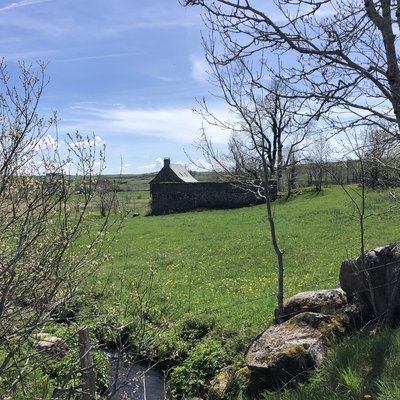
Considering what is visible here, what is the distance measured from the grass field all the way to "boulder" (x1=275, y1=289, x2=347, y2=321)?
1.00 metres

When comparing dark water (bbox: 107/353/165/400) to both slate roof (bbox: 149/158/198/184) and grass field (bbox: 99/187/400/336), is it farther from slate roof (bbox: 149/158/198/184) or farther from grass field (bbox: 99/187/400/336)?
slate roof (bbox: 149/158/198/184)

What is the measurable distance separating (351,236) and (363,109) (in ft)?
45.1

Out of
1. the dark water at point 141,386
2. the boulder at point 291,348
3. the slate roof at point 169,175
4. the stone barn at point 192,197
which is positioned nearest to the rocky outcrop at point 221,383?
the boulder at point 291,348

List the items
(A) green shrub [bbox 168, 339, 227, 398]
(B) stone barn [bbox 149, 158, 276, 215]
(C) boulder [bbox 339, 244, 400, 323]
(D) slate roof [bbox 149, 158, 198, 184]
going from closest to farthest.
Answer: (C) boulder [bbox 339, 244, 400, 323] < (A) green shrub [bbox 168, 339, 227, 398] < (B) stone barn [bbox 149, 158, 276, 215] < (D) slate roof [bbox 149, 158, 198, 184]

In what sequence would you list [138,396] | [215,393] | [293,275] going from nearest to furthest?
[215,393]
[138,396]
[293,275]

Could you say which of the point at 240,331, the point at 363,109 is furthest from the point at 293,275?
the point at 363,109

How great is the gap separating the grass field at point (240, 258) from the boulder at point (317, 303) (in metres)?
1.00

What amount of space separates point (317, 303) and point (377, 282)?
998mm

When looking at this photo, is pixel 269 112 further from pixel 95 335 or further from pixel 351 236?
pixel 351 236

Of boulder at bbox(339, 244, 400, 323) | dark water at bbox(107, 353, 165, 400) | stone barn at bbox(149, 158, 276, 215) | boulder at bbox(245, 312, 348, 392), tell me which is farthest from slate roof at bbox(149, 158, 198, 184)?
boulder at bbox(245, 312, 348, 392)

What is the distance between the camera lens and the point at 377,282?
596 cm

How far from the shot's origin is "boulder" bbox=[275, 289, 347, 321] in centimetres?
642

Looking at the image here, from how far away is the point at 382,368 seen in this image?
164 inches

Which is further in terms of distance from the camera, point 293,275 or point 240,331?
point 293,275
